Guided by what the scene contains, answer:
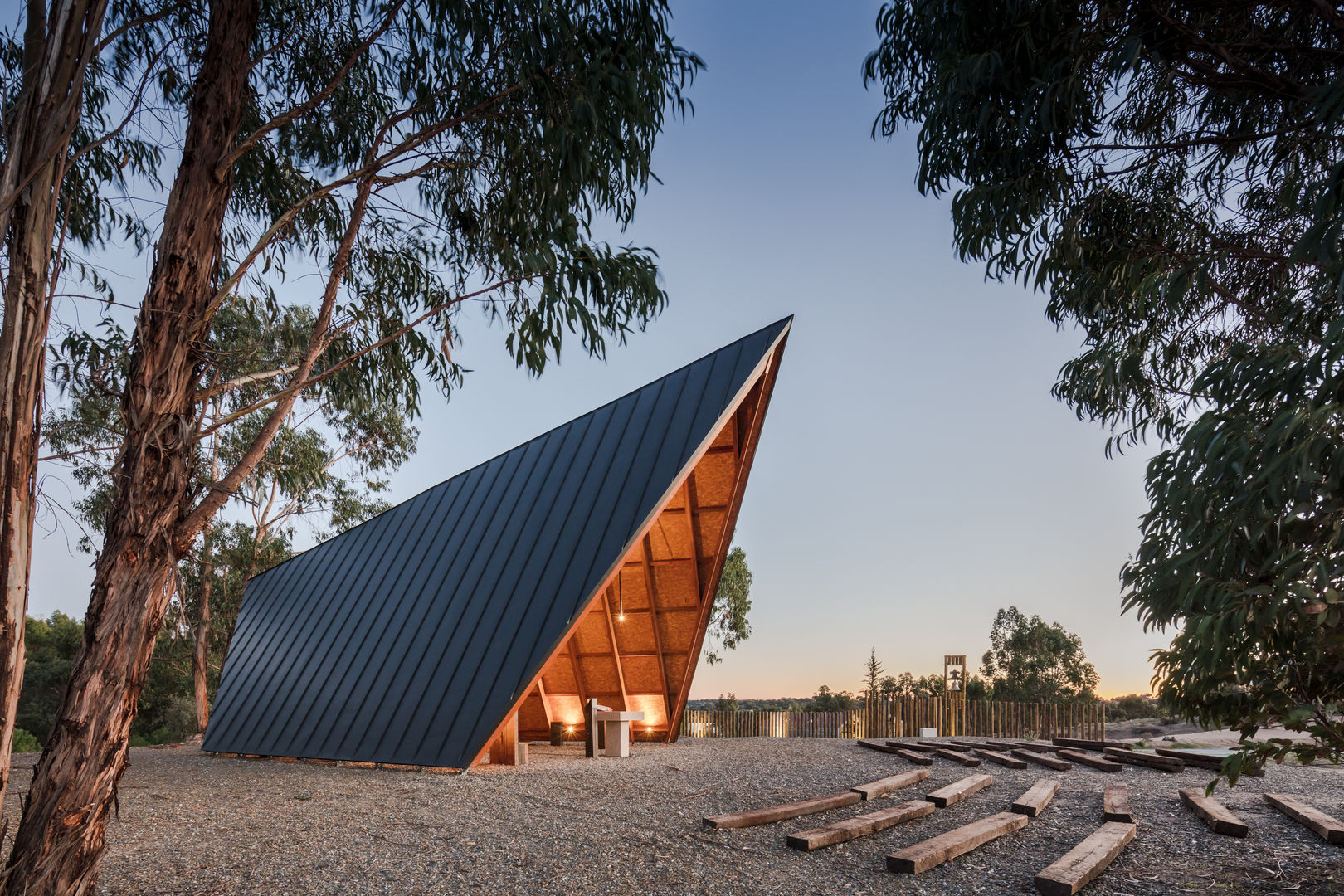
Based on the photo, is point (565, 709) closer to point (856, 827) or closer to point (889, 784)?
point (889, 784)

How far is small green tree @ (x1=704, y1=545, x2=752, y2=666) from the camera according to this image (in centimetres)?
2341

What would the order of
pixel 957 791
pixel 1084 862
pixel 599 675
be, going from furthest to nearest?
pixel 599 675, pixel 957 791, pixel 1084 862

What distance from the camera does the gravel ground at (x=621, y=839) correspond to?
12.8 feet

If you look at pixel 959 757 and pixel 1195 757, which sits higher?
pixel 1195 757

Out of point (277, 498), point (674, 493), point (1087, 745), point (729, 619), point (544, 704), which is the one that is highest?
point (277, 498)

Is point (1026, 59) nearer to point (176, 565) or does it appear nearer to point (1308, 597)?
point (1308, 597)

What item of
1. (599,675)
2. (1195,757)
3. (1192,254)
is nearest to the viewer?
(1192,254)

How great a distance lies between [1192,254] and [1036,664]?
23044 mm

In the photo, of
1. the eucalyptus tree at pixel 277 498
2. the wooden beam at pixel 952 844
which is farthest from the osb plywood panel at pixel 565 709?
the wooden beam at pixel 952 844

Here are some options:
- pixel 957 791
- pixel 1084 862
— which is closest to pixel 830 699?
pixel 957 791

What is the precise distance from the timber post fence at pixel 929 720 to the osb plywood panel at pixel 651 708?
3.38 meters

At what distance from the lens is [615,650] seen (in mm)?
11766

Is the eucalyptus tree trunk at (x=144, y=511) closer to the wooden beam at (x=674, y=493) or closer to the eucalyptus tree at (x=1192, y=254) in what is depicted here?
the wooden beam at (x=674, y=493)

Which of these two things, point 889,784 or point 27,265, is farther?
point 889,784
